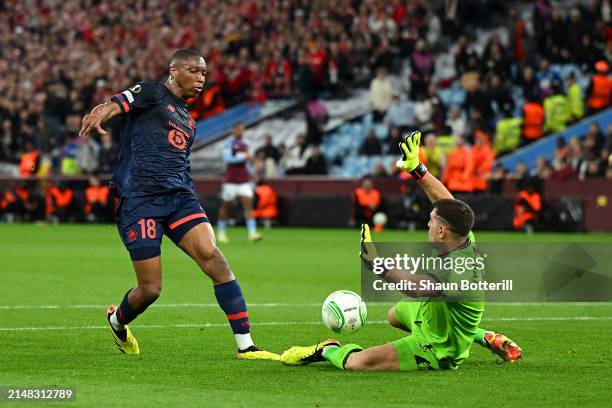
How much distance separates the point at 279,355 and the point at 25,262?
1040 centimetres

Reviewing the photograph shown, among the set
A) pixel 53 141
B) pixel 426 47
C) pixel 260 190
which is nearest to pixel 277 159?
pixel 260 190

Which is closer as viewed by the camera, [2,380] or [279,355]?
[2,380]

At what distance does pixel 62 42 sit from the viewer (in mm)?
38844

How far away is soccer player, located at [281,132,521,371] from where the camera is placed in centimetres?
776

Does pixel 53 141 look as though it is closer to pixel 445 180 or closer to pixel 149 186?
pixel 445 180

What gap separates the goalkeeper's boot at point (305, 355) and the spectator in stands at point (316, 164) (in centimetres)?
2119

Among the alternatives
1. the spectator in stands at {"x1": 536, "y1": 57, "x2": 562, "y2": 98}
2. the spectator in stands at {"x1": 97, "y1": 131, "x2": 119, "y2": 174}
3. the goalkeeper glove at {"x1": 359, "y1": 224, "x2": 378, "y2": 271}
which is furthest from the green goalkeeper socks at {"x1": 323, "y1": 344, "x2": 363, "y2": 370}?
the spectator in stands at {"x1": 97, "y1": 131, "x2": 119, "y2": 174}

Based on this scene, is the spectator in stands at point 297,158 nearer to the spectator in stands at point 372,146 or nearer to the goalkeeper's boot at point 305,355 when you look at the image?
the spectator in stands at point 372,146

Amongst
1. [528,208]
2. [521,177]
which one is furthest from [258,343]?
[521,177]

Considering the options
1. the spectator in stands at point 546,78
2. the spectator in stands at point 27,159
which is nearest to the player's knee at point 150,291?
the spectator in stands at point 546,78

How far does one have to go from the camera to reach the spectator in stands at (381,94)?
1174 inches

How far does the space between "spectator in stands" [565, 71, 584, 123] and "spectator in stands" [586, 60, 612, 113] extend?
0.78ft

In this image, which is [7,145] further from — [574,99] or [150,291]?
[150,291]

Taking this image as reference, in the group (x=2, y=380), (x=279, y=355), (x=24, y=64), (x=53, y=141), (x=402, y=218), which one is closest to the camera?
(x=2, y=380)
